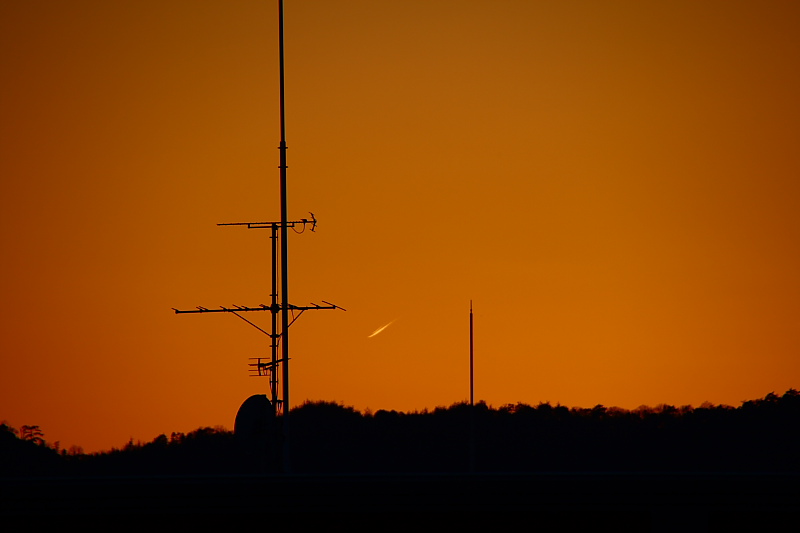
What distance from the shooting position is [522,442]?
9075 cm

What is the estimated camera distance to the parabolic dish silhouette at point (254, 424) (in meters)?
51.6

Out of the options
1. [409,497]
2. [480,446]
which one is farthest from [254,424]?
[480,446]

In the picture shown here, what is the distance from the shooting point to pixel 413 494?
35.6 meters

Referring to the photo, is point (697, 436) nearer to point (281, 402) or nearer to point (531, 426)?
point (531, 426)

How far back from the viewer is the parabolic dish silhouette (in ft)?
169

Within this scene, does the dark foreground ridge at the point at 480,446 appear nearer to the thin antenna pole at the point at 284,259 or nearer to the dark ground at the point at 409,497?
the thin antenna pole at the point at 284,259

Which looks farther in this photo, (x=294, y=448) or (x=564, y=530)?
(x=294, y=448)

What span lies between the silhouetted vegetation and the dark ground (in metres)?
48.1

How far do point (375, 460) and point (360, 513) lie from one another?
171ft

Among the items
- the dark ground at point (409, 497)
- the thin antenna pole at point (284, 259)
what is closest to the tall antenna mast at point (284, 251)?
the thin antenna pole at point (284, 259)

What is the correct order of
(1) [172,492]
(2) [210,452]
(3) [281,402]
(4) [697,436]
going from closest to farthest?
1. (1) [172,492]
2. (3) [281,402]
3. (2) [210,452]
4. (4) [697,436]

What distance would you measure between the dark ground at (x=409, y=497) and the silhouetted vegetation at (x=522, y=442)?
4815cm

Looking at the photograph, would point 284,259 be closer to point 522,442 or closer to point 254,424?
point 254,424

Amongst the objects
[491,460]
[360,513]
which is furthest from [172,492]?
[491,460]
